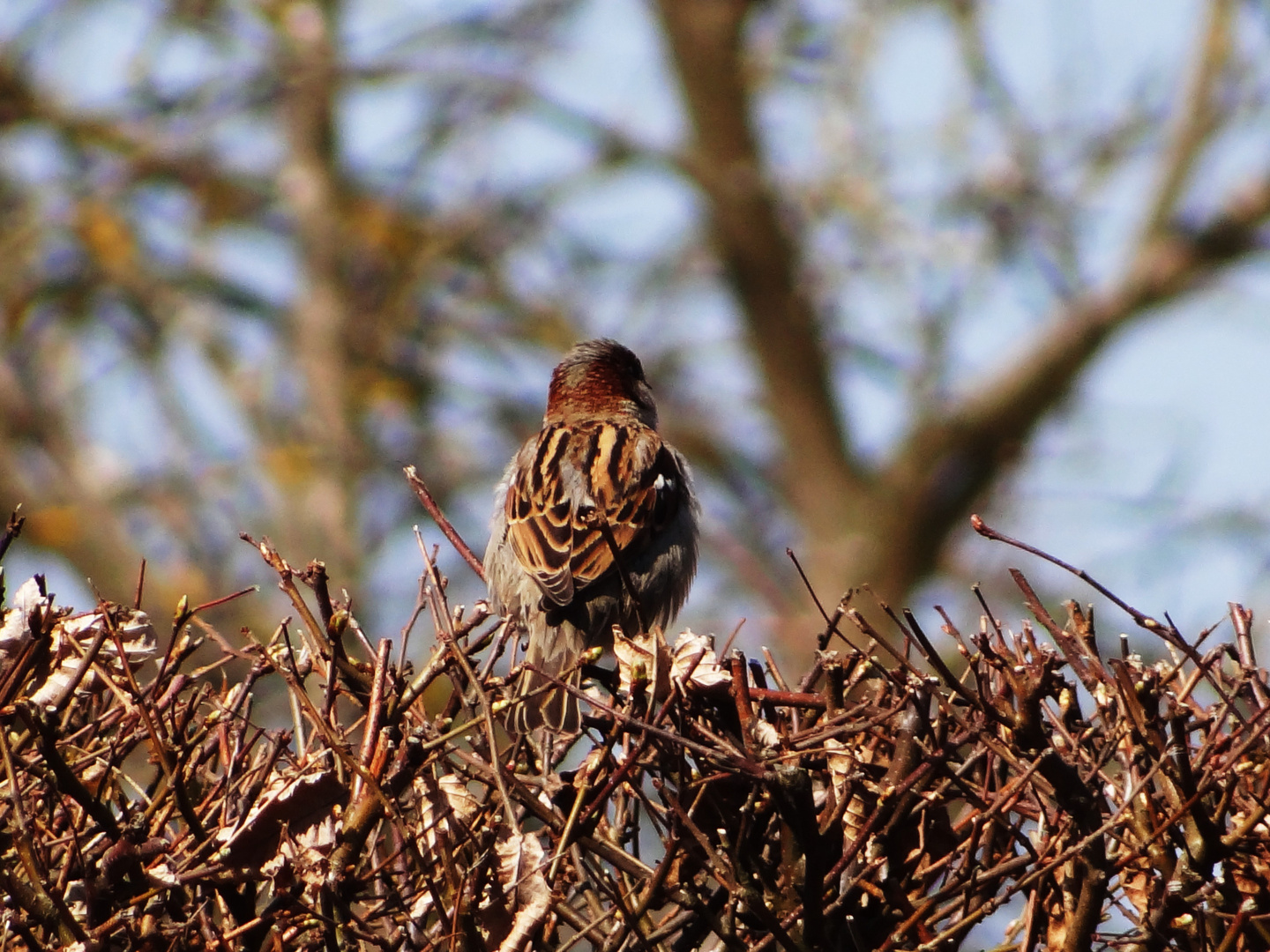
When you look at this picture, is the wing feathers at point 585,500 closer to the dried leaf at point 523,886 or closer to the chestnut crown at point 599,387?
the chestnut crown at point 599,387

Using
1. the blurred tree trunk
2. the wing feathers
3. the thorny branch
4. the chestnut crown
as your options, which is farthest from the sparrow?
the blurred tree trunk

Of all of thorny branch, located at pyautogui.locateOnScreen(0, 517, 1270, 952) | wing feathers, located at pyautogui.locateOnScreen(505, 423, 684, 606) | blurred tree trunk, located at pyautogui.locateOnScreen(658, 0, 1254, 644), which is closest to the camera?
thorny branch, located at pyautogui.locateOnScreen(0, 517, 1270, 952)

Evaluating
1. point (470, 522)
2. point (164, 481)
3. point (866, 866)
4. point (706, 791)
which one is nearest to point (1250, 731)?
point (866, 866)

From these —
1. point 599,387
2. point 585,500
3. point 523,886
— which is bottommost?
point 523,886

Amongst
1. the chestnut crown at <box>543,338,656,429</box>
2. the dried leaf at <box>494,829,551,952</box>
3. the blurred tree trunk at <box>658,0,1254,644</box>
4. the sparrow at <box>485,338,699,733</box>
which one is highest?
the blurred tree trunk at <box>658,0,1254,644</box>

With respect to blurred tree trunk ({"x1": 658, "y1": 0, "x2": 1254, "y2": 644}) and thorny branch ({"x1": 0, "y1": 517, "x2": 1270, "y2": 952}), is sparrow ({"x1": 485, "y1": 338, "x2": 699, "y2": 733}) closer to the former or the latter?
thorny branch ({"x1": 0, "y1": 517, "x2": 1270, "y2": 952})

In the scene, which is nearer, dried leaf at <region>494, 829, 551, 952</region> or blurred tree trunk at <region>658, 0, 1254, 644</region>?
dried leaf at <region>494, 829, 551, 952</region>

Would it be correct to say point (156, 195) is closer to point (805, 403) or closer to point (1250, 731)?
point (805, 403)

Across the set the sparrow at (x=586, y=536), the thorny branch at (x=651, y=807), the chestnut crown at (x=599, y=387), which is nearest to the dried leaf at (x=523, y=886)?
the thorny branch at (x=651, y=807)

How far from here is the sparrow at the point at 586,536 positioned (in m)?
4.93

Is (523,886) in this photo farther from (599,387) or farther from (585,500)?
(599,387)

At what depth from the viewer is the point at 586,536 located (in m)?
5.00

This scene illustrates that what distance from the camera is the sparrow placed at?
493 cm

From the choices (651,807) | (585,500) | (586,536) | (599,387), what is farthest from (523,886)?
(599,387)
